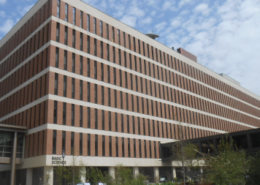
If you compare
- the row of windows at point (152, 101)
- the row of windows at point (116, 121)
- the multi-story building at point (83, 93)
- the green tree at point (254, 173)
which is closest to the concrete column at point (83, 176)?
the multi-story building at point (83, 93)

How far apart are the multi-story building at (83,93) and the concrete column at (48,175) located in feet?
0.47

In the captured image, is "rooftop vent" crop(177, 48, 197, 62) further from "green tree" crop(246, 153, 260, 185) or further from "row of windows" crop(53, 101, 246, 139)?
"green tree" crop(246, 153, 260, 185)

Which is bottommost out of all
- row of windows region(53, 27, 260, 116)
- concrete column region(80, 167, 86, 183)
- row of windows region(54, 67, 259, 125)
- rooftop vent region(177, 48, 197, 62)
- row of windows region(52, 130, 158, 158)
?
concrete column region(80, 167, 86, 183)

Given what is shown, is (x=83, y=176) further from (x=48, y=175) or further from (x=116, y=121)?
(x=116, y=121)

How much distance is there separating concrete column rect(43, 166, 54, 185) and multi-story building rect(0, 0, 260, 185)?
14cm

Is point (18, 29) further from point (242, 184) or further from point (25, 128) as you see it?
point (242, 184)

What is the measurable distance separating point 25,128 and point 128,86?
20641mm

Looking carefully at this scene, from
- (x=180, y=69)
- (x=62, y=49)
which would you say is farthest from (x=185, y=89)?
(x=62, y=49)

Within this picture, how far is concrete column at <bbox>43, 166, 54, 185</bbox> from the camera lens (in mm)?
36953

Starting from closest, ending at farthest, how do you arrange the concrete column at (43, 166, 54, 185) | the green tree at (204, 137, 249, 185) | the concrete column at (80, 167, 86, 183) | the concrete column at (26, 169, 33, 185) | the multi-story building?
the green tree at (204, 137, 249, 185) → the concrete column at (43, 166, 54, 185) → the concrete column at (80, 167, 86, 183) → the multi-story building → the concrete column at (26, 169, 33, 185)

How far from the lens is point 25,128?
142 feet

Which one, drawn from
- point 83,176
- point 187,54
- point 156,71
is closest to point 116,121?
point 83,176

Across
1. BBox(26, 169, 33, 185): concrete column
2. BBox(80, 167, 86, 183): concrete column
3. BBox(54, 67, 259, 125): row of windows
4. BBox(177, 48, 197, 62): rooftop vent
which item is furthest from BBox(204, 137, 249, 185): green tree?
BBox(177, 48, 197, 62): rooftop vent

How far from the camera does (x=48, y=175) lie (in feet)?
121
